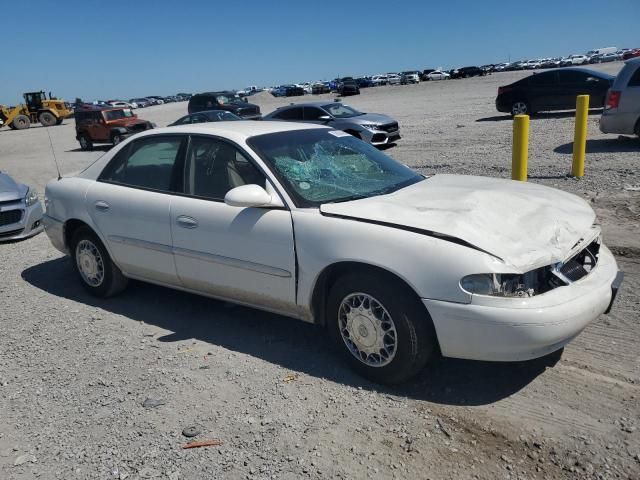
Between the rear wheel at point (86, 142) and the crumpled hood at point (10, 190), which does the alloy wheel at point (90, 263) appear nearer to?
the crumpled hood at point (10, 190)

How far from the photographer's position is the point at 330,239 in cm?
358

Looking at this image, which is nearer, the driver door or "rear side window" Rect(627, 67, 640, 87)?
the driver door

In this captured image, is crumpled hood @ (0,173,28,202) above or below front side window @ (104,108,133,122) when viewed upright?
above

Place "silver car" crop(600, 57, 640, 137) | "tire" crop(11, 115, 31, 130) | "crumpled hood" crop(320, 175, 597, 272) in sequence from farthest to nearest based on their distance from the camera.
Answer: "tire" crop(11, 115, 31, 130), "silver car" crop(600, 57, 640, 137), "crumpled hood" crop(320, 175, 597, 272)

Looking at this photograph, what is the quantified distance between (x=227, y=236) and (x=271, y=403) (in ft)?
3.97

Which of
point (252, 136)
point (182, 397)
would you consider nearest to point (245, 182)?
point (252, 136)

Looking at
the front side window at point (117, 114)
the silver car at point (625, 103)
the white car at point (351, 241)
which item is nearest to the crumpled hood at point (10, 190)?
the white car at point (351, 241)

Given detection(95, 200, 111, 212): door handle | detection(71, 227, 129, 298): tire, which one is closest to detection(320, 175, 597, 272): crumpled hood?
detection(95, 200, 111, 212): door handle

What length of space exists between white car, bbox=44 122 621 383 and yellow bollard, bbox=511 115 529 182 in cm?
360

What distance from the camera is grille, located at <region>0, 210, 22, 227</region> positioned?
26.6ft

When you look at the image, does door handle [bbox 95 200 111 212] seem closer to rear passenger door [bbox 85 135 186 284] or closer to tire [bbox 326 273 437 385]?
rear passenger door [bbox 85 135 186 284]

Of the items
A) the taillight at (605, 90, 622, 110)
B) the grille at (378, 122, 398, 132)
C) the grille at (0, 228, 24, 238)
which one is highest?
the taillight at (605, 90, 622, 110)

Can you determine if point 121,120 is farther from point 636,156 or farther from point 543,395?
point 543,395

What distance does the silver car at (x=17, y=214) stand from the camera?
810 cm
